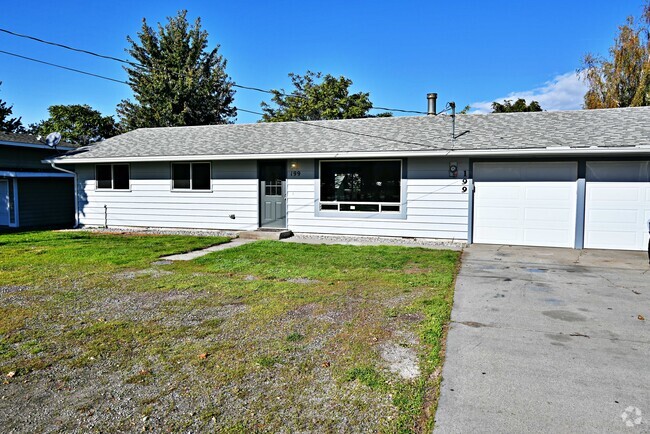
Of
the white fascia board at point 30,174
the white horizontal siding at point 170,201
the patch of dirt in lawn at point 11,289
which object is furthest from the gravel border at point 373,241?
the white fascia board at point 30,174

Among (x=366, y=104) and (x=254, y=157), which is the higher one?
(x=366, y=104)

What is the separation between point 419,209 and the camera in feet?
37.9

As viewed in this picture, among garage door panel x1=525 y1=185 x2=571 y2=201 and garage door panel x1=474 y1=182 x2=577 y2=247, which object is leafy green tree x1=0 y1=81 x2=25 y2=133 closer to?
garage door panel x1=474 y1=182 x2=577 y2=247

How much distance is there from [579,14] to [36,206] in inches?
806

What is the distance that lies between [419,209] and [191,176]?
713 centimetres

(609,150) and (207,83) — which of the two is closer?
(609,150)

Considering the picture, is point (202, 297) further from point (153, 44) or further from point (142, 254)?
point (153, 44)

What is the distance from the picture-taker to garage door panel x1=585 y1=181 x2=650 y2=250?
9992 mm

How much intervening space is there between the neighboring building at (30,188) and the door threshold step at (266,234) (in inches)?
320

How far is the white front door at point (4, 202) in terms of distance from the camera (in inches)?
626

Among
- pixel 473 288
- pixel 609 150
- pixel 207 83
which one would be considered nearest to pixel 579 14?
pixel 609 150

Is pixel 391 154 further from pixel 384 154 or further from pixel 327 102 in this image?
pixel 327 102

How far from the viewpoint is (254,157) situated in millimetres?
12328

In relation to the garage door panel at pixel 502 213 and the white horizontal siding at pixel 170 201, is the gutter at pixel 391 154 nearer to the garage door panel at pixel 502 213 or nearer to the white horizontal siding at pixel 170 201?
the white horizontal siding at pixel 170 201
